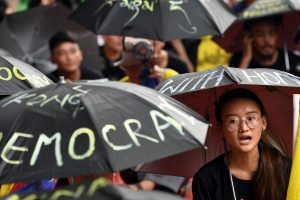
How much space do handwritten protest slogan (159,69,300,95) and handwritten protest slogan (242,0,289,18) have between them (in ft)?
11.7

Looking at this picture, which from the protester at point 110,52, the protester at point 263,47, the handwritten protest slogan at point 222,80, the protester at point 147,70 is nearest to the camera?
the handwritten protest slogan at point 222,80

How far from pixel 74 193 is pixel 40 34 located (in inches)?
270

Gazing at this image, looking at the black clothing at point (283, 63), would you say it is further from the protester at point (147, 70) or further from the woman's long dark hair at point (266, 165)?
the woman's long dark hair at point (266, 165)

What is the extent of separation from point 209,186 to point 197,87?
2.10ft

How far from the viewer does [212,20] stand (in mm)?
7238

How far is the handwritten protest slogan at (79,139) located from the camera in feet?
13.3

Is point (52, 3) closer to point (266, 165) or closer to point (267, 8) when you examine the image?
point (267, 8)

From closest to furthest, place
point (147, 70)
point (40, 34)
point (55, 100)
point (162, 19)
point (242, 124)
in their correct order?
point (55, 100)
point (242, 124)
point (162, 19)
point (147, 70)
point (40, 34)

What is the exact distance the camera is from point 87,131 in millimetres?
4125

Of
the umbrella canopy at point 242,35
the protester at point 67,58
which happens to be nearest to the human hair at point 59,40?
the protester at point 67,58

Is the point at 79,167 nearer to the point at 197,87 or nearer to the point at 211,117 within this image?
the point at 197,87

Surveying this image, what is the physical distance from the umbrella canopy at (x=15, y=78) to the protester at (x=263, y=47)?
12.6 feet

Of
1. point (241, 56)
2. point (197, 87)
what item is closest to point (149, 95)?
point (197, 87)

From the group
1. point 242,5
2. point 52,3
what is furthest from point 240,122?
point 52,3
